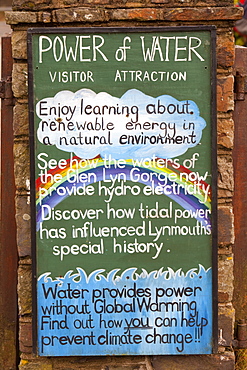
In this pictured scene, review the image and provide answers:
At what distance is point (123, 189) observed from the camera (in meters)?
3.00

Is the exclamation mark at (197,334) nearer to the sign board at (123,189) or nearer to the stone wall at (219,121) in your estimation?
the sign board at (123,189)

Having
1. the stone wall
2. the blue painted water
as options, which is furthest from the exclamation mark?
the stone wall

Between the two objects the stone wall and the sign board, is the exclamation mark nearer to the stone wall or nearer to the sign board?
the sign board

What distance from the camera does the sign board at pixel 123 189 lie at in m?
2.96

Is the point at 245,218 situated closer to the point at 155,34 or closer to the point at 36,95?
the point at 155,34

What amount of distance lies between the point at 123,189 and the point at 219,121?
0.75 m

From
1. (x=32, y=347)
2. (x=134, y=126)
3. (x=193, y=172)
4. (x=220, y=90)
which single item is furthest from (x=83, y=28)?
(x=32, y=347)

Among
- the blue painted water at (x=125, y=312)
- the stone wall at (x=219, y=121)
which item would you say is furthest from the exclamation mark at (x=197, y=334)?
the stone wall at (x=219, y=121)

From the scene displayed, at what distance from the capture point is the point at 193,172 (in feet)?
9.84

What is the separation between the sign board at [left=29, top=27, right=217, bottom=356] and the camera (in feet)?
9.70

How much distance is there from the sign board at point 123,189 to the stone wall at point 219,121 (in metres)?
0.09

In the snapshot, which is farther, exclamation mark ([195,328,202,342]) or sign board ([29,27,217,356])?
exclamation mark ([195,328,202,342])

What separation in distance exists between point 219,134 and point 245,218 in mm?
657

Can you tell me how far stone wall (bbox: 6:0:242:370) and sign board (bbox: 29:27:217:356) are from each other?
9cm
